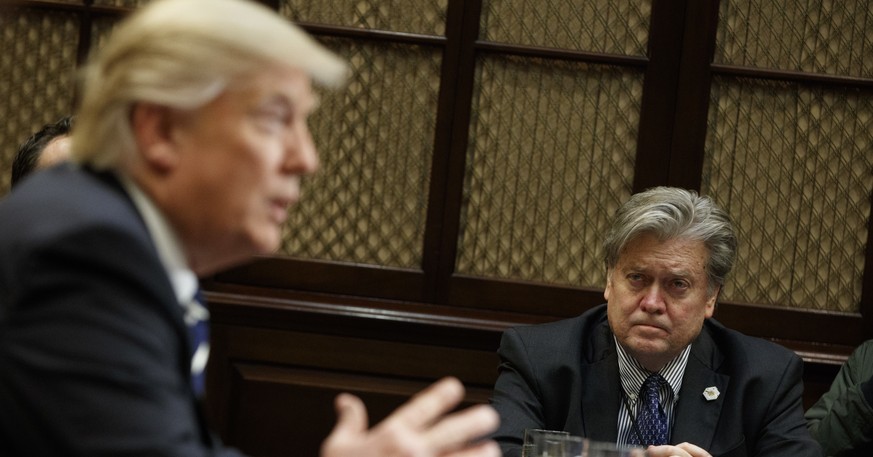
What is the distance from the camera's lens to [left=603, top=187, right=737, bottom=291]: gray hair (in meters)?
2.85

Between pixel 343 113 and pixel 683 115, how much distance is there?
1.11 m

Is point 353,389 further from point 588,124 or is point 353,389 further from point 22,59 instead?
point 22,59

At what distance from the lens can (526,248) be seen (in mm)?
3811

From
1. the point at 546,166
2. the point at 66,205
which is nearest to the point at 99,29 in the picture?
the point at 546,166

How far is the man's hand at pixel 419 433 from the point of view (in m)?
1.07

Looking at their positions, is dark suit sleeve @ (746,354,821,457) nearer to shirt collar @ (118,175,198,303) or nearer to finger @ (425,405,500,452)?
finger @ (425,405,500,452)

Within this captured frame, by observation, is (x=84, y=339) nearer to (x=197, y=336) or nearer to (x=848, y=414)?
(x=197, y=336)

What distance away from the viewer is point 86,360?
977 millimetres

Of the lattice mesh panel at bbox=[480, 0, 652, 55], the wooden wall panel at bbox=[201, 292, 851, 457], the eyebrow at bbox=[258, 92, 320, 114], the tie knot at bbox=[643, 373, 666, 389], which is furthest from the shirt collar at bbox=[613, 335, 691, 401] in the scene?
the eyebrow at bbox=[258, 92, 320, 114]

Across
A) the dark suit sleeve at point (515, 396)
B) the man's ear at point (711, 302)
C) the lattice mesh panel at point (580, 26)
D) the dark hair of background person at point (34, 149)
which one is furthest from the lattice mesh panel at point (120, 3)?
the man's ear at point (711, 302)

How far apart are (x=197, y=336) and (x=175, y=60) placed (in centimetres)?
33

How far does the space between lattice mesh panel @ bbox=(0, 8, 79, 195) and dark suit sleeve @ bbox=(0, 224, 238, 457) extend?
9.63ft

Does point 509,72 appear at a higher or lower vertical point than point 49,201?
higher

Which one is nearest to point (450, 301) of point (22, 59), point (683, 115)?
point (683, 115)
